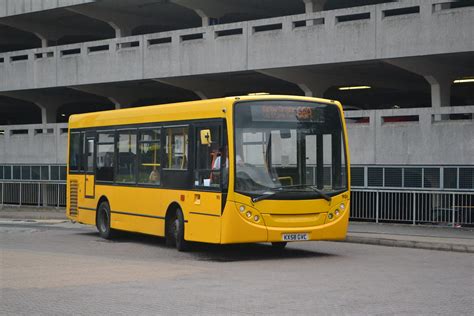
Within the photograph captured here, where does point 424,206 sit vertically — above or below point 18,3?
below

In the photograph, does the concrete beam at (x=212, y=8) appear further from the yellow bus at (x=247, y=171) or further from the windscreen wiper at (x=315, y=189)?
the windscreen wiper at (x=315, y=189)

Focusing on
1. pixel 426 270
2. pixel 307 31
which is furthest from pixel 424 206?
pixel 426 270

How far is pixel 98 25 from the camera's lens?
43.0 m

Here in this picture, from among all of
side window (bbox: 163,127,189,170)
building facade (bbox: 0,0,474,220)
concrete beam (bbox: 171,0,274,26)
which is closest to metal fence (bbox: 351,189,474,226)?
building facade (bbox: 0,0,474,220)

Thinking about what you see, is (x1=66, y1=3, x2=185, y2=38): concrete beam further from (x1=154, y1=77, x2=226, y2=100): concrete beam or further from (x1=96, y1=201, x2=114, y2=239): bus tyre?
(x1=96, y1=201, x2=114, y2=239): bus tyre

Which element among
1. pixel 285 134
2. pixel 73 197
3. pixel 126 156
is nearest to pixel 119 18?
pixel 73 197

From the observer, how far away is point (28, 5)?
125 ft

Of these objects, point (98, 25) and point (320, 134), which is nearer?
point (320, 134)

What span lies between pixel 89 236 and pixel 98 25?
2205 cm

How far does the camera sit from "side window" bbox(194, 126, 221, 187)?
55.3 ft

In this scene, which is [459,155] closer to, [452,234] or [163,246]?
[452,234]

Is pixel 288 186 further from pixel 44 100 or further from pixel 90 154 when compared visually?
pixel 44 100

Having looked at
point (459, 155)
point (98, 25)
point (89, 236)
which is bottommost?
point (89, 236)

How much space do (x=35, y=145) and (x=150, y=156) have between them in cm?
2016
